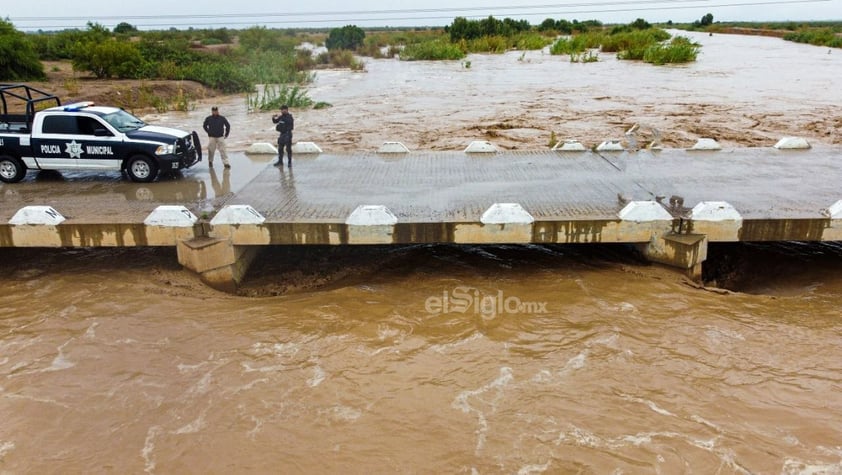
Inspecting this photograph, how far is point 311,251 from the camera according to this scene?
10180 millimetres

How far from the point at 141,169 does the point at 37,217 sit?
8.14 ft

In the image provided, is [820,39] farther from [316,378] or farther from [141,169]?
[316,378]

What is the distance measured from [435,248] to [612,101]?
1988cm

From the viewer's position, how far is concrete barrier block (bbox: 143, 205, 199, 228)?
833cm

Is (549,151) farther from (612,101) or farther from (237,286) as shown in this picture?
(612,101)

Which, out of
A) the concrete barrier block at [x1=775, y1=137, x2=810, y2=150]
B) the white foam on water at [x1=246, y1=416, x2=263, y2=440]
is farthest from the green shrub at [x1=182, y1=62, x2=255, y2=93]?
the white foam on water at [x1=246, y1=416, x2=263, y2=440]

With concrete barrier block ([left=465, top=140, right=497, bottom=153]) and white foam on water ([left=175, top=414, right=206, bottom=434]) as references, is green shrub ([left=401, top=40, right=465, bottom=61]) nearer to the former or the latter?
concrete barrier block ([left=465, top=140, right=497, bottom=153])

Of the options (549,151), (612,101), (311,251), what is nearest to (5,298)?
(311,251)

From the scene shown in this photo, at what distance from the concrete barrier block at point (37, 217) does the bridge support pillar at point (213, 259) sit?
170cm

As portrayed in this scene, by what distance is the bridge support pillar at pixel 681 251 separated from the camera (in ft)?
26.7

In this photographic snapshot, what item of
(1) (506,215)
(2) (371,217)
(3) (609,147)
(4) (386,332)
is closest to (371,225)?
(2) (371,217)

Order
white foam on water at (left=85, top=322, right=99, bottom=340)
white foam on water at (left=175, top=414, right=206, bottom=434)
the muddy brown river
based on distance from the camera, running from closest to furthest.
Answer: the muddy brown river < white foam on water at (left=175, top=414, right=206, bottom=434) < white foam on water at (left=85, top=322, right=99, bottom=340)

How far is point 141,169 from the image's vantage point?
422 inches

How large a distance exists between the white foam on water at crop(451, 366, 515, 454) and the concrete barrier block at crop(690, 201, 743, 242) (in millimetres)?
3418
